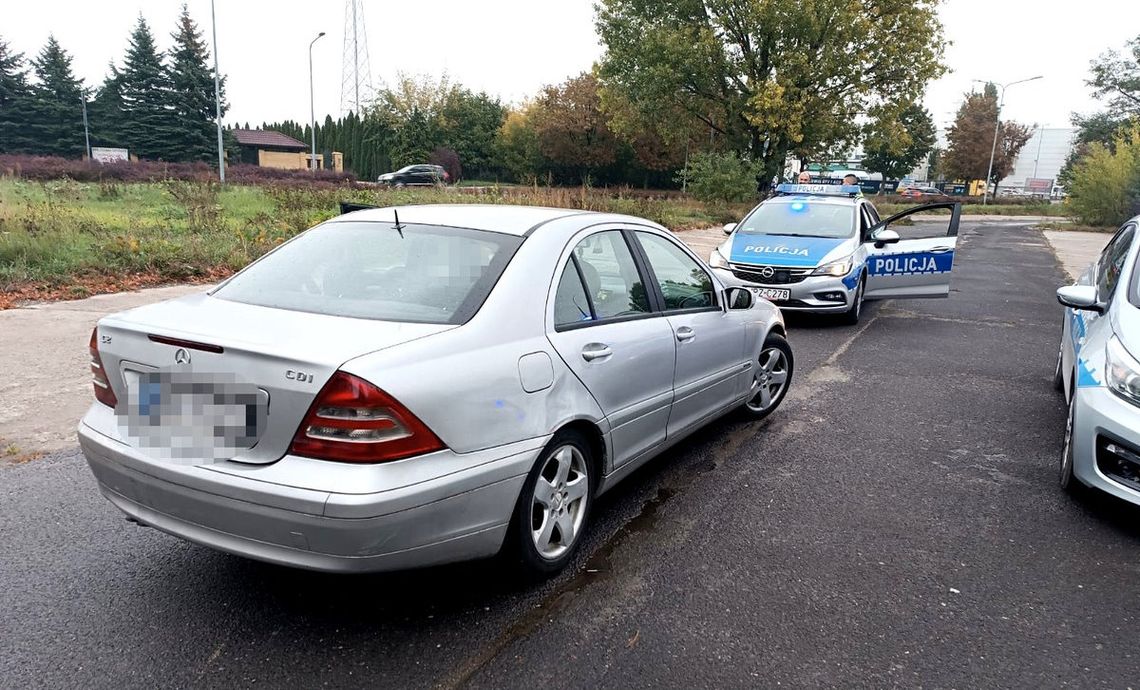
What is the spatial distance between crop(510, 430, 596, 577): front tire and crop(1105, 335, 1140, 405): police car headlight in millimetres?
2679

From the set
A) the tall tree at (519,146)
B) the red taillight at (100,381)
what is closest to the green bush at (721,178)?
the red taillight at (100,381)

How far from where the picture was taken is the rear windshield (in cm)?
289

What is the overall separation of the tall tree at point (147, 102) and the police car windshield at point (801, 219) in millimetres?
53700

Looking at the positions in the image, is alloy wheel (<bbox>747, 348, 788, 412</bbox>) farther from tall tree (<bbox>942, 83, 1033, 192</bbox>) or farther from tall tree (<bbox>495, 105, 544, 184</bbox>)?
tall tree (<bbox>942, 83, 1033, 192</bbox>)

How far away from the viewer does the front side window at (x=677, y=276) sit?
13.2 ft

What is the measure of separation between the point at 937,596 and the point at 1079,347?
2419 millimetres

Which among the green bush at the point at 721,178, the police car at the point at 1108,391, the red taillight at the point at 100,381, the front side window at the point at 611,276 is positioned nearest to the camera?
the red taillight at the point at 100,381

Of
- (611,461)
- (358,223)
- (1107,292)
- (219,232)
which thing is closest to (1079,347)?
(1107,292)

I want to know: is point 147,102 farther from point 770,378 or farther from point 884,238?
point 770,378

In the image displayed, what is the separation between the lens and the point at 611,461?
342 cm

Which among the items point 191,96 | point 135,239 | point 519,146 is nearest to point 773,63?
point 135,239

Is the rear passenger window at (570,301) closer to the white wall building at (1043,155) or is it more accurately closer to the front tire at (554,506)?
the front tire at (554,506)

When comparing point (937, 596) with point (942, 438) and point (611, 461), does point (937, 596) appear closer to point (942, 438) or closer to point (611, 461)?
point (611, 461)

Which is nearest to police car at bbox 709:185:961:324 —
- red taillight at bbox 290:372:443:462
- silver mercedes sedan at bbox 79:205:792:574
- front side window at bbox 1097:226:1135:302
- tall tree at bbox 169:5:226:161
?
front side window at bbox 1097:226:1135:302
